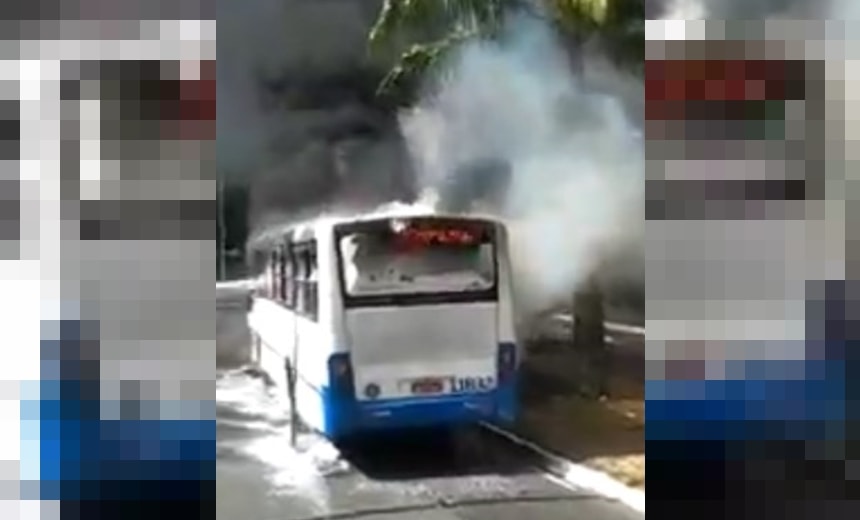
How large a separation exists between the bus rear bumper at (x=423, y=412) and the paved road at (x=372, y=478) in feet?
0.12

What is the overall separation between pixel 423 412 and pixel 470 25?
0.77 metres

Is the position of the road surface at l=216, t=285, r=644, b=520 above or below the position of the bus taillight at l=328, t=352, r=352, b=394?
below

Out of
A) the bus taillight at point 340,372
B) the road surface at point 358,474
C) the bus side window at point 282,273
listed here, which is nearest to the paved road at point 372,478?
the road surface at point 358,474

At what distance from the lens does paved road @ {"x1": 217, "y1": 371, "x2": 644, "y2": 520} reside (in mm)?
1811

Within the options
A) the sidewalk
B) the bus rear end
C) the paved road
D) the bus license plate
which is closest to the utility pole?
the paved road

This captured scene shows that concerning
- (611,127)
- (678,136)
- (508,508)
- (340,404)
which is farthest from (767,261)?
(340,404)

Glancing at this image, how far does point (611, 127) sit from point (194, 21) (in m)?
0.80

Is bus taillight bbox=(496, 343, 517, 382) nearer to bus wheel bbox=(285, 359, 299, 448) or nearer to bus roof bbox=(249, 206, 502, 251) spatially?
bus roof bbox=(249, 206, 502, 251)

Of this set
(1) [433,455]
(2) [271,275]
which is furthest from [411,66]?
(1) [433,455]

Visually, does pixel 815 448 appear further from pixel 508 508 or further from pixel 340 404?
pixel 340 404

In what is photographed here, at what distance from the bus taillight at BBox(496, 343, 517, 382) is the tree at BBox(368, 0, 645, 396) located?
166mm

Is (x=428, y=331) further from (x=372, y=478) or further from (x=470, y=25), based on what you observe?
(x=470, y=25)

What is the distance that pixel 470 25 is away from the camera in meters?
2.09

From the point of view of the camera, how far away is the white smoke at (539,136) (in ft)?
6.46
